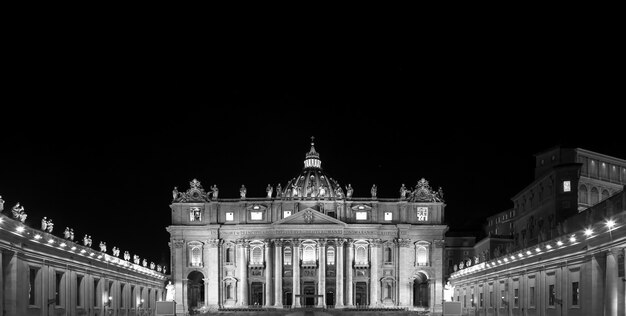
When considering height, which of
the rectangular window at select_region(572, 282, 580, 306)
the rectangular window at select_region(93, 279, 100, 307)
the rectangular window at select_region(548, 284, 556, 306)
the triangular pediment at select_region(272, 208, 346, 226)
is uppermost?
the triangular pediment at select_region(272, 208, 346, 226)

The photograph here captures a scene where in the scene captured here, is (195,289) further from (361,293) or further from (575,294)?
(575,294)

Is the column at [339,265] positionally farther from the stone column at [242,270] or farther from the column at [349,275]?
the stone column at [242,270]

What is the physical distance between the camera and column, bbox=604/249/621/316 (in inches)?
1676

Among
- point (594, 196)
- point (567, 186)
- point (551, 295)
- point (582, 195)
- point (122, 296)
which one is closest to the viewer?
point (551, 295)

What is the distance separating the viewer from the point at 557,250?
53844mm

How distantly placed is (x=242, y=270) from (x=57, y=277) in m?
70.8

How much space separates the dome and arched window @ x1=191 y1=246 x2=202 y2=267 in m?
16.6

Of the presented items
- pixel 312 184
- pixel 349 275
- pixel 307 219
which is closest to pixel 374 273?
pixel 349 275

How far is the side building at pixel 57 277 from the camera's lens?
46.8 m

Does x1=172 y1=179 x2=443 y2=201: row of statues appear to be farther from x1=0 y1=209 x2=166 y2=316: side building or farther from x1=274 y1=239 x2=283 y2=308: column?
x1=0 y1=209 x2=166 y2=316: side building

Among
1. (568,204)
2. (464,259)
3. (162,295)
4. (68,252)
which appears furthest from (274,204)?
(68,252)

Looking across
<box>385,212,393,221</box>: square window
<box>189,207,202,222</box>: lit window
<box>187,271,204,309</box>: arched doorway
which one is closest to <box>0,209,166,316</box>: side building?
<box>189,207,202,222</box>: lit window

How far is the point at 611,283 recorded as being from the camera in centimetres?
4300

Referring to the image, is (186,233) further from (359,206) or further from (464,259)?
(464,259)
